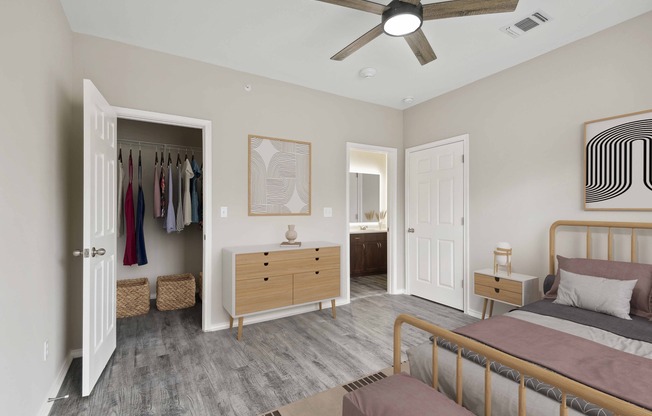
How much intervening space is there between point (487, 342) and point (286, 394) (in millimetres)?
1311

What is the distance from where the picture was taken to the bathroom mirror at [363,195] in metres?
5.79

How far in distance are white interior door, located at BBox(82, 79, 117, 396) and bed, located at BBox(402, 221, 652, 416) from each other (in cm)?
193

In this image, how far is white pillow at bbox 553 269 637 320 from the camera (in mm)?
2021

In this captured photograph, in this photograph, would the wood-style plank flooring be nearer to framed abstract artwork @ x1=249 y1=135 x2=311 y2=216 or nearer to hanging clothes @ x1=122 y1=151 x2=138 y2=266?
hanging clothes @ x1=122 y1=151 x2=138 y2=266

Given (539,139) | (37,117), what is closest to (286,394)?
(37,117)

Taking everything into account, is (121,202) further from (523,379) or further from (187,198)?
(523,379)

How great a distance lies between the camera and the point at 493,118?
339 centimetres

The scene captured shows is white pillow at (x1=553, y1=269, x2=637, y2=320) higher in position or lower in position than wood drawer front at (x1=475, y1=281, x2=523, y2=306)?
higher

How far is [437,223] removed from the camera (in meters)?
3.99

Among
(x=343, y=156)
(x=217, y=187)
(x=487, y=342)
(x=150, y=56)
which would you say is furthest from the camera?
(x=343, y=156)

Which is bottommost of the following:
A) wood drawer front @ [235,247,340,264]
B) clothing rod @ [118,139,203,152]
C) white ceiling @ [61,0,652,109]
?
wood drawer front @ [235,247,340,264]

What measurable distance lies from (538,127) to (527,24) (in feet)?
3.15

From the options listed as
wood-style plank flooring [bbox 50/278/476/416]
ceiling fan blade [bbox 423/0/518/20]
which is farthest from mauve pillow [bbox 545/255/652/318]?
ceiling fan blade [bbox 423/0/518/20]

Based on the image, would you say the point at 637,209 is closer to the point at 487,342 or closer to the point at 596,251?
the point at 596,251
